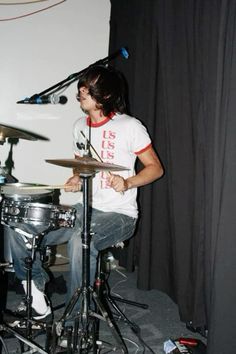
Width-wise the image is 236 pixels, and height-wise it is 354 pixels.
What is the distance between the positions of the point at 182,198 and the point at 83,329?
0.91 m

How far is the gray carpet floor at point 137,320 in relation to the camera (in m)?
1.76

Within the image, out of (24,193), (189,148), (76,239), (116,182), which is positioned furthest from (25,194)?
(189,148)

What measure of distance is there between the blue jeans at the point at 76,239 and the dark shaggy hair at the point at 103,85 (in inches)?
22.8

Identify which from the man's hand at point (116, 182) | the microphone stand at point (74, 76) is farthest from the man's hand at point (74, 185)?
the microphone stand at point (74, 76)

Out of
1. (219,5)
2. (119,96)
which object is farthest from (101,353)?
(219,5)

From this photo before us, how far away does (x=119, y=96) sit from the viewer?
1860 mm

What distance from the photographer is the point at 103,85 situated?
176cm

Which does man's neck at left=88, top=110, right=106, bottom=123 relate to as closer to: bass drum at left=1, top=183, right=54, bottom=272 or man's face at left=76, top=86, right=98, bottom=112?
man's face at left=76, top=86, right=98, bottom=112

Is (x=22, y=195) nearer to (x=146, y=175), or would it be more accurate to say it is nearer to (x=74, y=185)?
(x=74, y=185)

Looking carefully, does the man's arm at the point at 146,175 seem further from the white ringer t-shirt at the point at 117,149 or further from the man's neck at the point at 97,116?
the man's neck at the point at 97,116

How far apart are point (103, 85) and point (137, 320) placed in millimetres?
1368

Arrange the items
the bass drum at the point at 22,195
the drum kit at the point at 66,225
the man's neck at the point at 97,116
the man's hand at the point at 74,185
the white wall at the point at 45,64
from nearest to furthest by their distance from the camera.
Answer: the drum kit at the point at 66,225 < the bass drum at the point at 22,195 < the man's hand at the point at 74,185 < the man's neck at the point at 97,116 < the white wall at the point at 45,64

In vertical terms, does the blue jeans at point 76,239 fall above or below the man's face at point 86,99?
below

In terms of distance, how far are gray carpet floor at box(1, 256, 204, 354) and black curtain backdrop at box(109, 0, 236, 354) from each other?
8 centimetres
